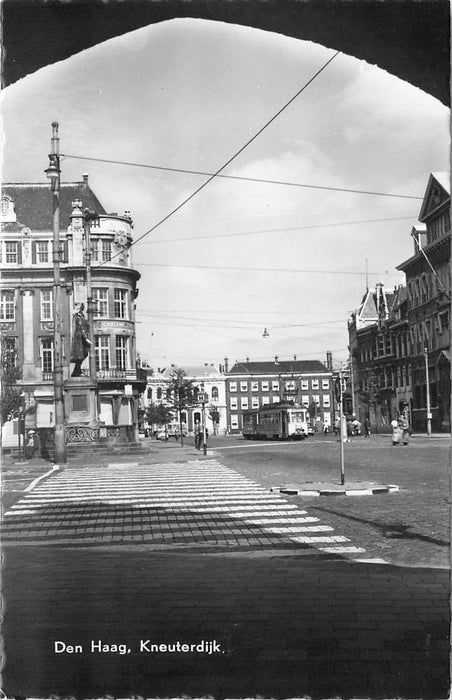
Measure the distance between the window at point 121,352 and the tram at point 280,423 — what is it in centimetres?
2726

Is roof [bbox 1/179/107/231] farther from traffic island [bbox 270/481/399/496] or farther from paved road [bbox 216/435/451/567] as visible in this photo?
traffic island [bbox 270/481/399/496]

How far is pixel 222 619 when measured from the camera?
514cm

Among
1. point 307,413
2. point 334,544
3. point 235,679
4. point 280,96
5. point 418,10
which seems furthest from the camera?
point 307,413

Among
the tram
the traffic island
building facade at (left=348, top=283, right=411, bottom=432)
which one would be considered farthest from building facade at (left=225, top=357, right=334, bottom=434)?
the traffic island

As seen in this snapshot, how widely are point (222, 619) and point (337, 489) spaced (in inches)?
359

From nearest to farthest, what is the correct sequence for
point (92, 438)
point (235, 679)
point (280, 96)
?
point (235, 679), point (280, 96), point (92, 438)

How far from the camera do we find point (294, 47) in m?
5.88

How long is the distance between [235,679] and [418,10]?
4.40 m

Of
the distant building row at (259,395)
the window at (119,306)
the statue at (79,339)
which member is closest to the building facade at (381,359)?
the distant building row at (259,395)

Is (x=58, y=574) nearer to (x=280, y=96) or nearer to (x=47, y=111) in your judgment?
(x=47, y=111)

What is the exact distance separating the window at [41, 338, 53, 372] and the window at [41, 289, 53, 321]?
0.62 m

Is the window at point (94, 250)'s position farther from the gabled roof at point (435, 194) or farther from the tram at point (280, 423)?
the tram at point (280, 423)

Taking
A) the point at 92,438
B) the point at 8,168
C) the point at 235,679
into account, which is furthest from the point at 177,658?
the point at 92,438

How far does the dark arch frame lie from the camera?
16.5 ft
